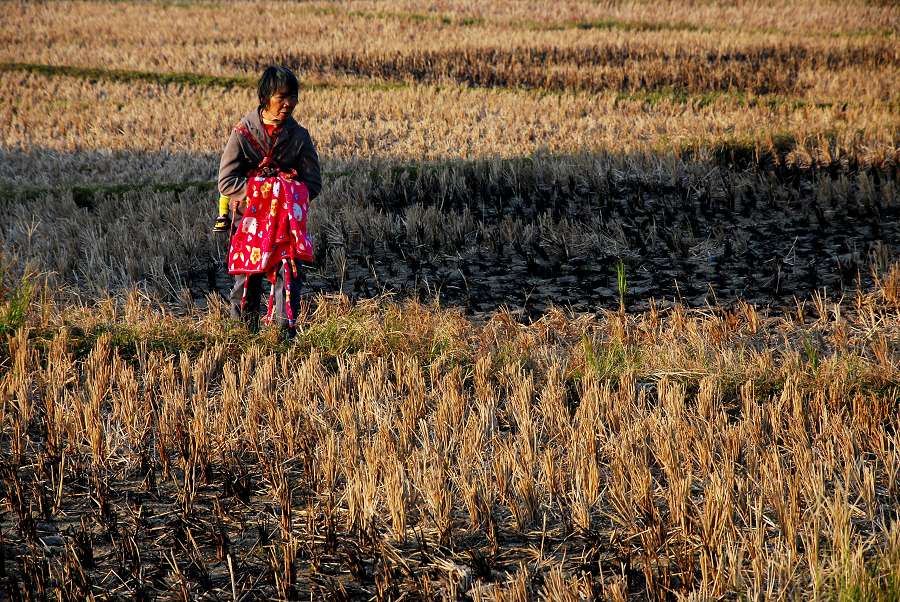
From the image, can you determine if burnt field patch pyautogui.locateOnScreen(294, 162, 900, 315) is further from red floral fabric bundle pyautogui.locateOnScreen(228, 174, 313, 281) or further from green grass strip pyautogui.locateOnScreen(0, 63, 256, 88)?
green grass strip pyautogui.locateOnScreen(0, 63, 256, 88)

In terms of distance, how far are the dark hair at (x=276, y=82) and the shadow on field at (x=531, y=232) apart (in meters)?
2.11

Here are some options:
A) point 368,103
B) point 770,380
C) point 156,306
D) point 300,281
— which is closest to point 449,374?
point 300,281

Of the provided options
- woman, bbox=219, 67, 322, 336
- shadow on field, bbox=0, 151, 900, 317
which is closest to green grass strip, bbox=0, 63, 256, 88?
shadow on field, bbox=0, 151, 900, 317

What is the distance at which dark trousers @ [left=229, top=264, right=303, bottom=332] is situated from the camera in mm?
4691

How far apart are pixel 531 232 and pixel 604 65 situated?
10127 mm

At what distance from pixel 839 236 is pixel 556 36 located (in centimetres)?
1311

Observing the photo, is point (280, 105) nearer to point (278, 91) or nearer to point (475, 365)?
point (278, 91)

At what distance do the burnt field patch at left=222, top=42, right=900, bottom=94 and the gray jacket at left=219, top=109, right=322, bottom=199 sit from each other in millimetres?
10551

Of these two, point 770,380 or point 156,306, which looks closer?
point 770,380

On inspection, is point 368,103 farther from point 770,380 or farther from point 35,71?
point 770,380

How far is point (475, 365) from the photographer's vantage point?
4.50 meters

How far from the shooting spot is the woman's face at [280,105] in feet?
14.4

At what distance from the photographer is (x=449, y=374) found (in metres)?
4.24

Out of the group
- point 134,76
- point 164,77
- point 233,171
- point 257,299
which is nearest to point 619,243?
point 257,299
